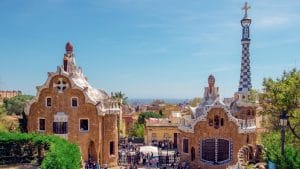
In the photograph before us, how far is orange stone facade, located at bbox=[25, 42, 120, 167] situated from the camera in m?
40.0

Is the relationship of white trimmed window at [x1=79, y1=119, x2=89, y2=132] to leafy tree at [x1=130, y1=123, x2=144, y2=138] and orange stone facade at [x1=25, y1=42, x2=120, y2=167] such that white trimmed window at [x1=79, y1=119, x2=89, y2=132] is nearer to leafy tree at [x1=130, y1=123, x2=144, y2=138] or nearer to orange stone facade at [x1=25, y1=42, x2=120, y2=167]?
orange stone facade at [x1=25, y1=42, x2=120, y2=167]

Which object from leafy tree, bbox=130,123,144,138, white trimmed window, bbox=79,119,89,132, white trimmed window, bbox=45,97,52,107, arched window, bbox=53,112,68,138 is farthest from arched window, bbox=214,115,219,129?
leafy tree, bbox=130,123,144,138

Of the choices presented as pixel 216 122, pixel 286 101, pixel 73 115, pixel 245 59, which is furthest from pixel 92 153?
pixel 286 101

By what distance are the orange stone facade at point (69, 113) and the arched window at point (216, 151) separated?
33.2 feet

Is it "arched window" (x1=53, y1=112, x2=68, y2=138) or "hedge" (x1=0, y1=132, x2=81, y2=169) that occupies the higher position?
"arched window" (x1=53, y1=112, x2=68, y2=138)

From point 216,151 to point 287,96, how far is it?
1260cm

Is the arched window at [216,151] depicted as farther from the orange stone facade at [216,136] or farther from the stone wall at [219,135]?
the stone wall at [219,135]

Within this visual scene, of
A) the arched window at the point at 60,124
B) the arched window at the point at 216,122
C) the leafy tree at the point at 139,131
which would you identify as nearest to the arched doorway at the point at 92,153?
the arched window at the point at 60,124

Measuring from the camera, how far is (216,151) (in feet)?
131

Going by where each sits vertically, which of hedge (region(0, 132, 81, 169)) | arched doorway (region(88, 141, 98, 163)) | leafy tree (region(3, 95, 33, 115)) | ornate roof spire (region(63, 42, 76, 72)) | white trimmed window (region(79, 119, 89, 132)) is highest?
ornate roof spire (region(63, 42, 76, 72))

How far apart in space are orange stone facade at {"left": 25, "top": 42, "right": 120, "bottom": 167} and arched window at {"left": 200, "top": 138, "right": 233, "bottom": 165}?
33.2 ft

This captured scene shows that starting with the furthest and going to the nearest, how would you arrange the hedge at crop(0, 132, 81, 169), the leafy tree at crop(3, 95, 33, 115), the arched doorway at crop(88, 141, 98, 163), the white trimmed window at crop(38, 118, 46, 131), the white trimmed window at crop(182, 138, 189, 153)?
the leafy tree at crop(3, 95, 33, 115) → the white trimmed window at crop(182, 138, 189, 153) → the white trimmed window at crop(38, 118, 46, 131) → the arched doorway at crop(88, 141, 98, 163) → the hedge at crop(0, 132, 81, 169)

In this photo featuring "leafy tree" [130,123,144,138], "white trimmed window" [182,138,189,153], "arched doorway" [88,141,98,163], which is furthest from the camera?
"leafy tree" [130,123,144,138]

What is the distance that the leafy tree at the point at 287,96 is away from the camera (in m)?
28.5
